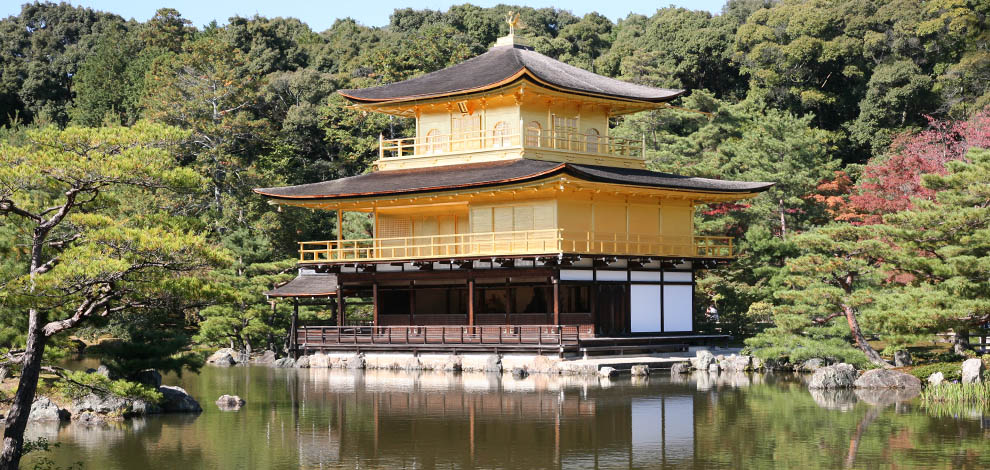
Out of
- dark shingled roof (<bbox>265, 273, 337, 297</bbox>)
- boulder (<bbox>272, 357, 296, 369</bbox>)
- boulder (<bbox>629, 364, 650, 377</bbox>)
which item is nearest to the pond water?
boulder (<bbox>629, 364, 650, 377</bbox>)

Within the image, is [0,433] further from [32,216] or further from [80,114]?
[80,114]

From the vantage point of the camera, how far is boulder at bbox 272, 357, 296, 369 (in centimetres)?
3853

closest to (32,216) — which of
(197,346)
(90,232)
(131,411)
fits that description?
(90,232)

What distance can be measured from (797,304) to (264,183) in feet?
97.8

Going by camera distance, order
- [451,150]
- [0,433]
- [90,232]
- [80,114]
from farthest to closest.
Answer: [80,114] < [451,150] < [0,433] < [90,232]

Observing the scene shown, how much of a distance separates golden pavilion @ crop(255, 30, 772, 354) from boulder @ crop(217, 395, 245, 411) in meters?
11.1

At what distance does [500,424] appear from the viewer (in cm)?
2019

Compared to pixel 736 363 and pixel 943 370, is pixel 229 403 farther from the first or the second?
pixel 943 370

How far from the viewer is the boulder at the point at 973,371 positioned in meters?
24.0

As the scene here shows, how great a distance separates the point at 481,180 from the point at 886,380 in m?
14.1

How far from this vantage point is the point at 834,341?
2891 centimetres

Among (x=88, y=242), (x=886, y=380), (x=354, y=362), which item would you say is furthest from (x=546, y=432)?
(x=354, y=362)

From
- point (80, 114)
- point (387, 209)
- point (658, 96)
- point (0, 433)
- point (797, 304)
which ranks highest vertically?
point (80, 114)

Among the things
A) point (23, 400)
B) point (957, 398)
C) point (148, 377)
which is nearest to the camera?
point (23, 400)
